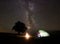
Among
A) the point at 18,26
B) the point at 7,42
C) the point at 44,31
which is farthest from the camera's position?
the point at 18,26

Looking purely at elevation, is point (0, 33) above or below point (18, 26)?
below

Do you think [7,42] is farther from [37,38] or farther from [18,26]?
[18,26]

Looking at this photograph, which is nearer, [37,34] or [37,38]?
[37,38]

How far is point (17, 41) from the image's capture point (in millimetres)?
9406

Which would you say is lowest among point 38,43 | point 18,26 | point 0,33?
→ point 38,43

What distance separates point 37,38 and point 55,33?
93cm

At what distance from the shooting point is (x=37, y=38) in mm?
9852

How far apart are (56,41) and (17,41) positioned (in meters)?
1.82

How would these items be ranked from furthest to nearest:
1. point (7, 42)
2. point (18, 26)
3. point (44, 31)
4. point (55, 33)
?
point (18, 26) → point (44, 31) → point (55, 33) → point (7, 42)

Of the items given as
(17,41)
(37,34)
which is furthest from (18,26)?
(17,41)

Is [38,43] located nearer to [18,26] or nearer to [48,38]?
[48,38]

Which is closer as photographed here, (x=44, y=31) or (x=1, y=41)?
(x=1, y=41)

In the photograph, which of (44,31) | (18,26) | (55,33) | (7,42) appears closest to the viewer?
(7,42)

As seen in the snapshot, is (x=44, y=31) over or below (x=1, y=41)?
over
